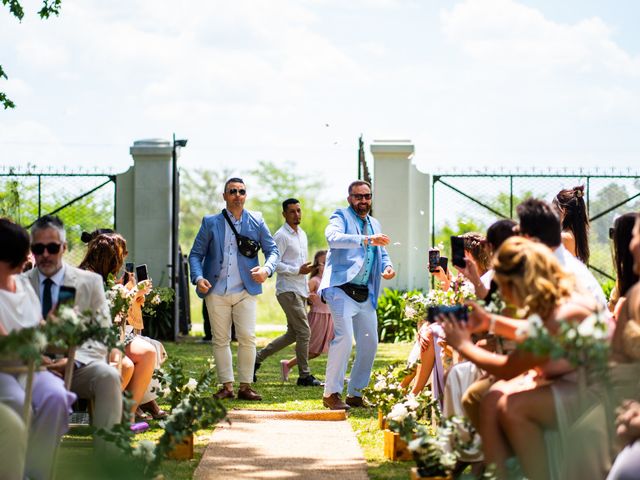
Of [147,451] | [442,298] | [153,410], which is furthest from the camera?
[153,410]

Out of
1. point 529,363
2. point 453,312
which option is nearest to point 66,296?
point 453,312

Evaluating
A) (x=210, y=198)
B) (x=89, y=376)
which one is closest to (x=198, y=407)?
(x=89, y=376)

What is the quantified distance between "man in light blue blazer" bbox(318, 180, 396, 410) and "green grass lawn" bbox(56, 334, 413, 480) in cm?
34

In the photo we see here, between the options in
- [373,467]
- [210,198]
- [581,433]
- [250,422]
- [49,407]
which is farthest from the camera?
[210,198]

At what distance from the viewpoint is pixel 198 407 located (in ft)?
21.4

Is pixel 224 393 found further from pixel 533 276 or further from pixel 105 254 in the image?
pixel 533 276

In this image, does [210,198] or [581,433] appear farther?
[210,198]

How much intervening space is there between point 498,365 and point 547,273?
47 centimetres

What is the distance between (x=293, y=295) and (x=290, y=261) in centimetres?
38

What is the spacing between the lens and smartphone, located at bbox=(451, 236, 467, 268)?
23.4ft

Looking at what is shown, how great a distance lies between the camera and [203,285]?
33.7 feet

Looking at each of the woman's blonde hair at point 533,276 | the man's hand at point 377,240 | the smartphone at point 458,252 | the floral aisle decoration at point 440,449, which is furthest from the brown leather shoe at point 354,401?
the woman's blonde hair at point 533,276

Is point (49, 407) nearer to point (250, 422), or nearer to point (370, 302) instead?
point (250, 422)

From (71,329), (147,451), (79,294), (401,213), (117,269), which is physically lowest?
(147,451)
